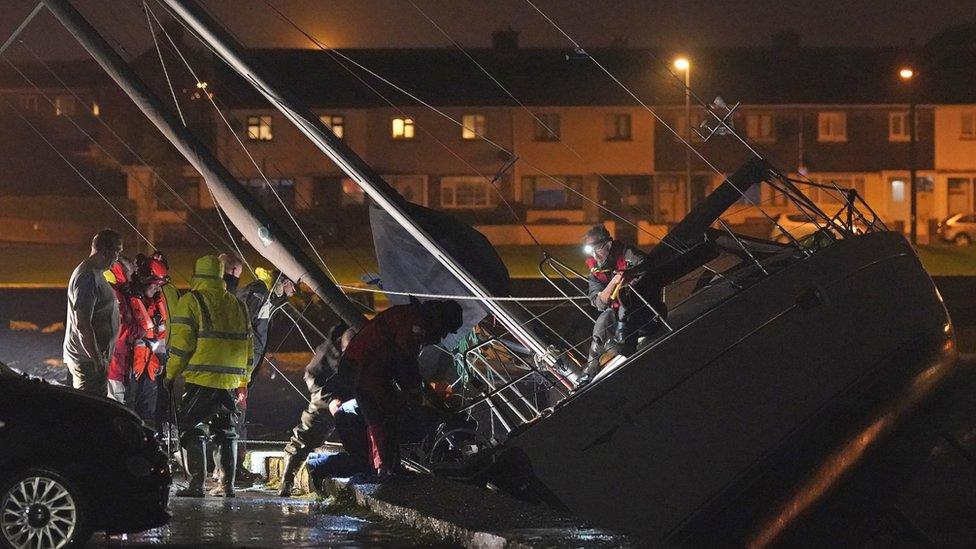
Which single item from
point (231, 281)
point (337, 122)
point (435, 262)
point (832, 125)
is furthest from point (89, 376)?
point (832, 125)

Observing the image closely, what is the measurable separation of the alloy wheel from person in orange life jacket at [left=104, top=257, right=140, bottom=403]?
488 cm

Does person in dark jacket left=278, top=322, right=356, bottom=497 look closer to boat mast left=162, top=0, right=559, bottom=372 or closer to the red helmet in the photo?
boat mast left=162, top=0, right=559, bottom=372

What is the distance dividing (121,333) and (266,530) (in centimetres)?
434

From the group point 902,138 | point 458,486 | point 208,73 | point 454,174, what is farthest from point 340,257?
point 458,486

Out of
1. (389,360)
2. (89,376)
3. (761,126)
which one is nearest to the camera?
(389,360)

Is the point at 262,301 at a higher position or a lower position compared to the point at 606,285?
lower

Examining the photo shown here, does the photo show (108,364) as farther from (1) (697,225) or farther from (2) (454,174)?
(2) (454,174)

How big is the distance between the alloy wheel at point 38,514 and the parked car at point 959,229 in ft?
162

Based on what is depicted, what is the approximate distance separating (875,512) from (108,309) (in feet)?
21.1

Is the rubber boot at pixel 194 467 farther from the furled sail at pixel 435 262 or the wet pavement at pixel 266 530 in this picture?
the furled sail at pixel 435 262

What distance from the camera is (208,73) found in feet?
167

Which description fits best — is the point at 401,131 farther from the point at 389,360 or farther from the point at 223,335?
the point at 389,360

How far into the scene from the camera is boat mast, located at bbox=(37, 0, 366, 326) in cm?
1202

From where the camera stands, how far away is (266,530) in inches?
371
